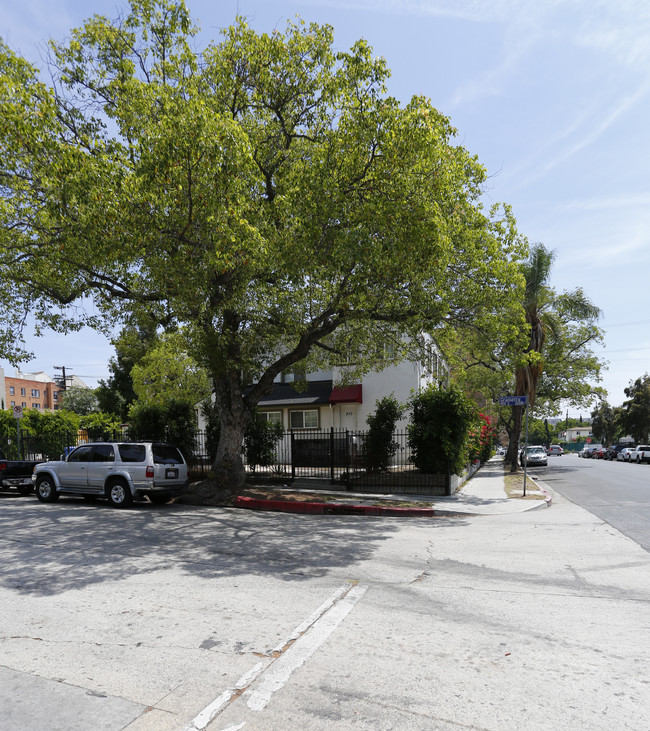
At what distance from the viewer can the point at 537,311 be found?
26312mm

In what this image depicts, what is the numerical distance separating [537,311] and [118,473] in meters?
20.5

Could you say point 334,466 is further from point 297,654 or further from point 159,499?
point 297,654

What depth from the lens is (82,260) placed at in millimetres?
12727

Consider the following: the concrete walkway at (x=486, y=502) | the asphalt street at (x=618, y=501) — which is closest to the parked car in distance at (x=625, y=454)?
the asphalt street at (x=618, y=501)

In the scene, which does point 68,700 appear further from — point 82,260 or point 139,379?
point 139,379

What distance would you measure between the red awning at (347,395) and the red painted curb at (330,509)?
13.5 meters

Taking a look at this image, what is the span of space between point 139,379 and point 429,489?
23.2 meters

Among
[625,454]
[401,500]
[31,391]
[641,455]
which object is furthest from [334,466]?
[31,391]

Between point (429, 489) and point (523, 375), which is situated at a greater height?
point (523, 375)

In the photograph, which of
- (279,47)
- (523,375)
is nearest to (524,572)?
(279,47)

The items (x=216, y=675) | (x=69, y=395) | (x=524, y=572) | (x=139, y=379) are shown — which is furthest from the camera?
(x=69, y=395)

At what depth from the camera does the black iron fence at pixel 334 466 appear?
18.0m

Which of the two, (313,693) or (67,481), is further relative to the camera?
(67,481)

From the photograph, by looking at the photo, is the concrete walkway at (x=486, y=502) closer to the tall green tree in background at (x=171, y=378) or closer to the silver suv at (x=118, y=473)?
the silver suv at (x=118, y=473)
